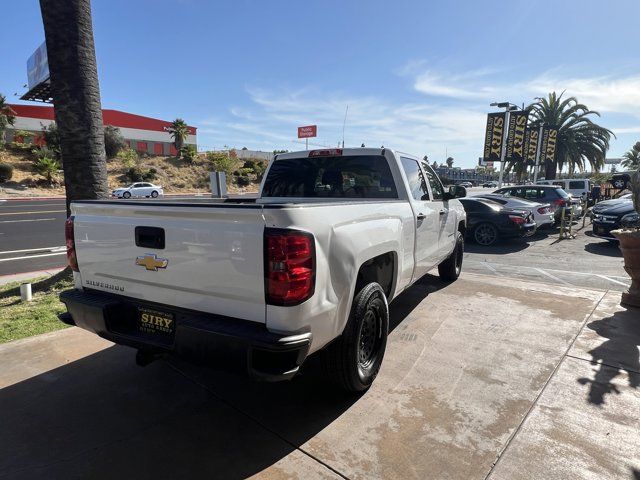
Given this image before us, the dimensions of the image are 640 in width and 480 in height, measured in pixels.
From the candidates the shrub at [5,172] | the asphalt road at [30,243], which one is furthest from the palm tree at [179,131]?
the asphalt road at [30,243]

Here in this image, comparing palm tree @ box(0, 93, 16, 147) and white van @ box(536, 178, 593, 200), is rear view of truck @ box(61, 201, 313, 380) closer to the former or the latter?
white van @ box(536, 178, 593, 200)

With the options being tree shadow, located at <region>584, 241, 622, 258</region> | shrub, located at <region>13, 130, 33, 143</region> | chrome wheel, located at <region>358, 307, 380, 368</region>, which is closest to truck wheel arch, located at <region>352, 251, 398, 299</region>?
chrome wheel, located at <region>358, 307, 380, 368</region>

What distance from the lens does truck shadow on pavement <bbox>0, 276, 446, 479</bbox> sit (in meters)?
2.40

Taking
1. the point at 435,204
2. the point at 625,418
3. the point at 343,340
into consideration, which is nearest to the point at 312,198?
the point at 435,204

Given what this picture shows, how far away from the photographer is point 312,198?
443cm

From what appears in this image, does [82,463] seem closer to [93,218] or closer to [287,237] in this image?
[93,218]

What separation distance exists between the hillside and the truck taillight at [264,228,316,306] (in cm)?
3628

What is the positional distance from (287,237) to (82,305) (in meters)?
1.73

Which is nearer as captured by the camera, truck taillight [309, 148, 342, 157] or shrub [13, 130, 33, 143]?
truck taillight [309, 148, 342, 157]

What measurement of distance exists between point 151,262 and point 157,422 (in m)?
1.13

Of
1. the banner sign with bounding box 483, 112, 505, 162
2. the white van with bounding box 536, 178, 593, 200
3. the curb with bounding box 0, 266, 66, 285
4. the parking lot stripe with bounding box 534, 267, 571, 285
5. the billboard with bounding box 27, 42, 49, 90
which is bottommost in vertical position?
the curb with bounding box 0, 266, 66, 285

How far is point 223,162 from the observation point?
5094 cm

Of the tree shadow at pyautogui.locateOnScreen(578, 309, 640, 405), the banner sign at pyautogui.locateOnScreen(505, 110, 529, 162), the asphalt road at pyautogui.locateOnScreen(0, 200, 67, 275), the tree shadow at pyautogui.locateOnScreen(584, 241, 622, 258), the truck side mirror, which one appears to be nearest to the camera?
the tree shadow at pyautogui.locateOnScreen(578, 309, 640, 405)

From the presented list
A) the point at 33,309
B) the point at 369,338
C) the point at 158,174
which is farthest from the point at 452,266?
the point at 158,174
